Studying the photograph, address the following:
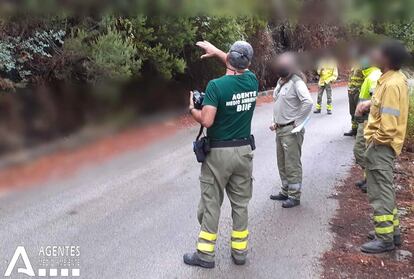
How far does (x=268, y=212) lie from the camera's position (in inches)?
223

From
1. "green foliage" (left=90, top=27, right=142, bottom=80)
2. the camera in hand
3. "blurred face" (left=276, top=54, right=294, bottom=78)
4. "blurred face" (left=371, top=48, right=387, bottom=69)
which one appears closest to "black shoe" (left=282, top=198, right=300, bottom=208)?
"blurred face" (left=276, top=54, right=294, bottom=78)

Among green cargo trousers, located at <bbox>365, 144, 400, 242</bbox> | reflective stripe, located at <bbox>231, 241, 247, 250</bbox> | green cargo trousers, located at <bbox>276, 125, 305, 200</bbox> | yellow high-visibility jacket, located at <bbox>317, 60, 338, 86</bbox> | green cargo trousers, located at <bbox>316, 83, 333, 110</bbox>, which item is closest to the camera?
reflective stripe, located at <bbox>231, 241, 247, 250</bbox>

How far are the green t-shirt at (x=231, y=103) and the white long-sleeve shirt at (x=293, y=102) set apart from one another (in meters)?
1.59

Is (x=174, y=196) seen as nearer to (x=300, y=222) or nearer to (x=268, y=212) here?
(x=268, y=212)

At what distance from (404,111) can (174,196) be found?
305cm

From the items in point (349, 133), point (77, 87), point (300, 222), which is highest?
point (77, 87)

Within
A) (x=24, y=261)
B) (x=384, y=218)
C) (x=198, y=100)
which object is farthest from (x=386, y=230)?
(x=24, y=261)

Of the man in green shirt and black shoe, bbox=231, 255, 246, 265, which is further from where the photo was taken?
black shoe, bbox=231, 255, 246, 265

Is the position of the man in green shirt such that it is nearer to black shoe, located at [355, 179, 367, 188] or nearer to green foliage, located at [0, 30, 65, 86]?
black shoe, located at [355, 179, 367, 188]

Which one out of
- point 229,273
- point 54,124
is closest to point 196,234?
point 229,273

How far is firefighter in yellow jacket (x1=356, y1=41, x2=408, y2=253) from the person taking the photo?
4.30 metres

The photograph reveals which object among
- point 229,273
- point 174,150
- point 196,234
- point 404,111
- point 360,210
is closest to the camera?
point 229,273

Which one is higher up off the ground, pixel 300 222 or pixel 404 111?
pixel 404 111

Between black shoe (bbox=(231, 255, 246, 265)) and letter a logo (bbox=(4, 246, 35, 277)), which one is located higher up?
letter a logo (bbox=(4, 246, 35, 277))
